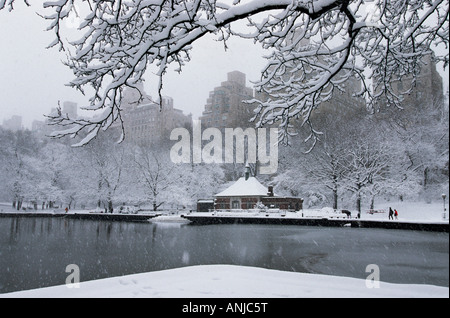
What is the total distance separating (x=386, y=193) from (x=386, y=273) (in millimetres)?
25158

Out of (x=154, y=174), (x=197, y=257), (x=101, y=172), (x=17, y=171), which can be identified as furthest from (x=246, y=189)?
(x=17, y=171)

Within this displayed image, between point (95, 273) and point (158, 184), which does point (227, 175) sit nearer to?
point (158, 184)

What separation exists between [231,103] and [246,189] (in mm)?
13235

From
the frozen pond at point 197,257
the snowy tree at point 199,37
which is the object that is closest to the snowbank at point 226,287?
the snowy tree at point 199,37

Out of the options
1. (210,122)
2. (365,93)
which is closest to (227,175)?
(210,122)

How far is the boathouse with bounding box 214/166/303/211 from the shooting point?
43.4 metres

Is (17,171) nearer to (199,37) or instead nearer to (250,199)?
(250,199)

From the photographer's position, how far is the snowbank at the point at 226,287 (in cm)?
439

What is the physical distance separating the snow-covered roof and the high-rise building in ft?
28.2

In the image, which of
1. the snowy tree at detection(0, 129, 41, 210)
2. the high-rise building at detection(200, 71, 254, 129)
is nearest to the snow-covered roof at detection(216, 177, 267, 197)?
the high-rise building at detection(200, 71, 254, 129)

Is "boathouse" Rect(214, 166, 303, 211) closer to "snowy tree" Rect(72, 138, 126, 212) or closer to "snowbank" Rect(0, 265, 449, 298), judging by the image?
"snowy tree" Rect(72, 138, 126, 212)

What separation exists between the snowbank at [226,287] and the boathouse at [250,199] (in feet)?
123

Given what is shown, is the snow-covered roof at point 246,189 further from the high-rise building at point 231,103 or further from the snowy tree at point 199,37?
the snowy tree at point 199,37

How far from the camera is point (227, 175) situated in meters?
60.4
